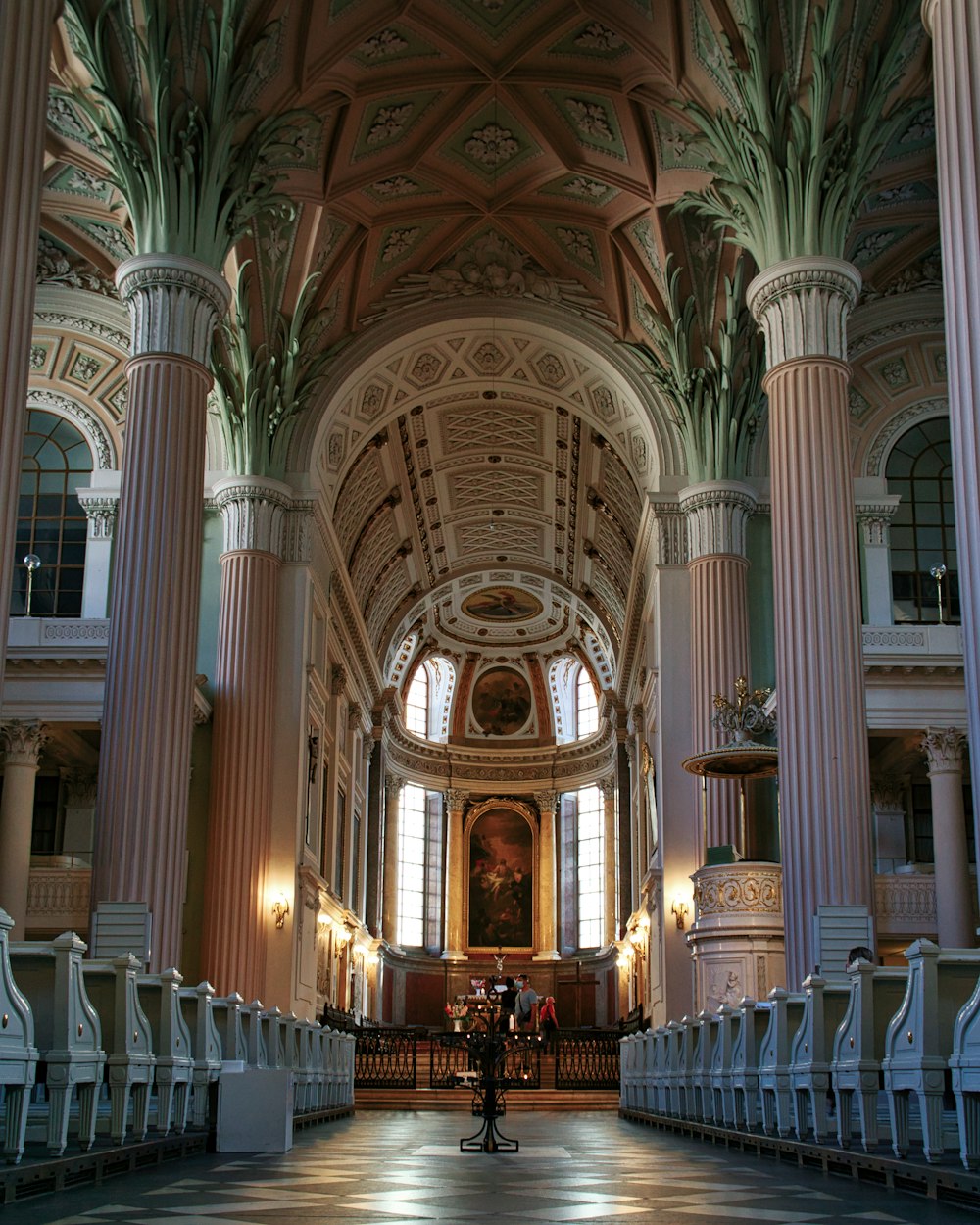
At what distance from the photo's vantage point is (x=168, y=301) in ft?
51.9

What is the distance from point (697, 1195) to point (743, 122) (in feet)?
41.6

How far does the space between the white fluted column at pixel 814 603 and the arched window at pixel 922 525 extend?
27.2ft

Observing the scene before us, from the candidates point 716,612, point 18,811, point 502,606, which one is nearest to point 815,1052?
point 716,612

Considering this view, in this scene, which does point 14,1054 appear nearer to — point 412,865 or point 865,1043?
point 865,1043

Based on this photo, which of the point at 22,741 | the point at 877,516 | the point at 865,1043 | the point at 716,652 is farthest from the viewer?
the point at 877,516

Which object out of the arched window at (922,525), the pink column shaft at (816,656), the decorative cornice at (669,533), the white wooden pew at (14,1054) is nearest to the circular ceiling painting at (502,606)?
the decorative cornice at (669,533)

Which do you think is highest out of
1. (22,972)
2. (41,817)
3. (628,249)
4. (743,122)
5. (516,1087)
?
(628,249)

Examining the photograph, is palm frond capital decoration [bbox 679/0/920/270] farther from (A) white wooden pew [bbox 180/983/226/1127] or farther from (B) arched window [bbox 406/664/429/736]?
(B) arched window [bbox 406/664/429/736]

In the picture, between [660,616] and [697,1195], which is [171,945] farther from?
[660,616]

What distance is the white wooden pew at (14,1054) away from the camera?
6.87 m

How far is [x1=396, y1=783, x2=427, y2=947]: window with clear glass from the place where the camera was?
43344 millimetres

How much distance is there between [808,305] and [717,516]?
783 centimetres

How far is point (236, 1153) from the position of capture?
34.4ft

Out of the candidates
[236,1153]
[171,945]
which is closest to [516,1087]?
[171,945]
